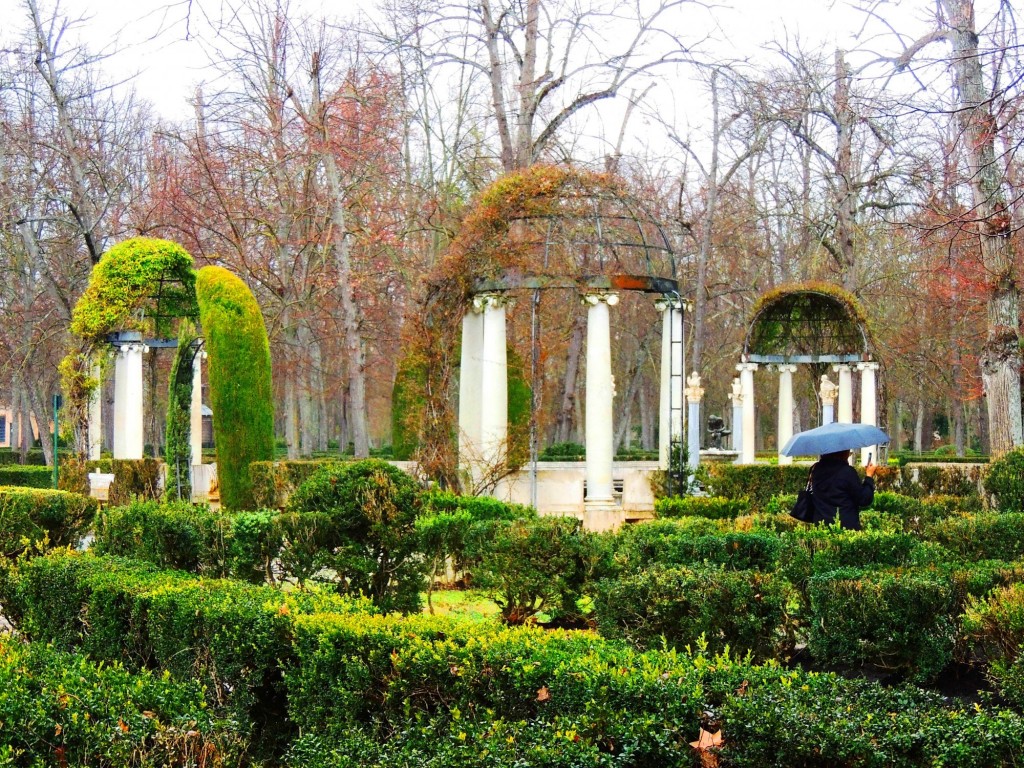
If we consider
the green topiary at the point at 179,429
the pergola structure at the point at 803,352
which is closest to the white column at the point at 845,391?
the pergola structure at the point at 803,352

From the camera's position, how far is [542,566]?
30.0 feet

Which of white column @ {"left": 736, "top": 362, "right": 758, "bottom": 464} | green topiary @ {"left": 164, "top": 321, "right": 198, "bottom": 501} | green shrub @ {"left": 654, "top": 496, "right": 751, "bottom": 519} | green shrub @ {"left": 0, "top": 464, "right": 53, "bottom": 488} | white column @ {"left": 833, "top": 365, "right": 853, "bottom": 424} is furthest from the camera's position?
green shrub @ {"left": 0, "top": 464, "right": 53, "bottom": 488}

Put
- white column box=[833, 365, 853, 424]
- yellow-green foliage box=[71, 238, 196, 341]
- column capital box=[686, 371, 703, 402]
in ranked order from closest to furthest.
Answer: yellow-green foliage box=[71, 238, 196, 341] < column capital box=[686, 371, 703, 402] < white column box=[833, 365, 853, 424]

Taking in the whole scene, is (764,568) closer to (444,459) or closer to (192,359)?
(444,459)

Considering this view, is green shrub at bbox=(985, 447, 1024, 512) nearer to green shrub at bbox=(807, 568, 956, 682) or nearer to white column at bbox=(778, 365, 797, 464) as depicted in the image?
green shrub at bbox=(807, 568, 956, 682)

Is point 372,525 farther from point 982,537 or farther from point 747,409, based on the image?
point 747,409

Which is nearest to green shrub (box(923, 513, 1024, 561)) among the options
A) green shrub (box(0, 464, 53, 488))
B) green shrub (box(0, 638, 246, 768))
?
green shrub (box(0, 638, 246, 768))

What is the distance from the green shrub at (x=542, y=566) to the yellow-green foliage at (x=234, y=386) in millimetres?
8408

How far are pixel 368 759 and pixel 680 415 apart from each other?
12.6 m

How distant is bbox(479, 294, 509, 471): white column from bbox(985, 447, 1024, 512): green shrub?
6.90m

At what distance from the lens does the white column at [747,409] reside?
2628cm

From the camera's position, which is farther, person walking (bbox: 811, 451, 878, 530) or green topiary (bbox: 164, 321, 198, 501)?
green topiary (bbox: 164, 321, 198, 501)

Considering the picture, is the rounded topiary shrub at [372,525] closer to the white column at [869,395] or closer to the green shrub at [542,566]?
the green shrub at [542,566]

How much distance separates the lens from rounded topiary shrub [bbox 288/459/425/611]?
9.17 meters
